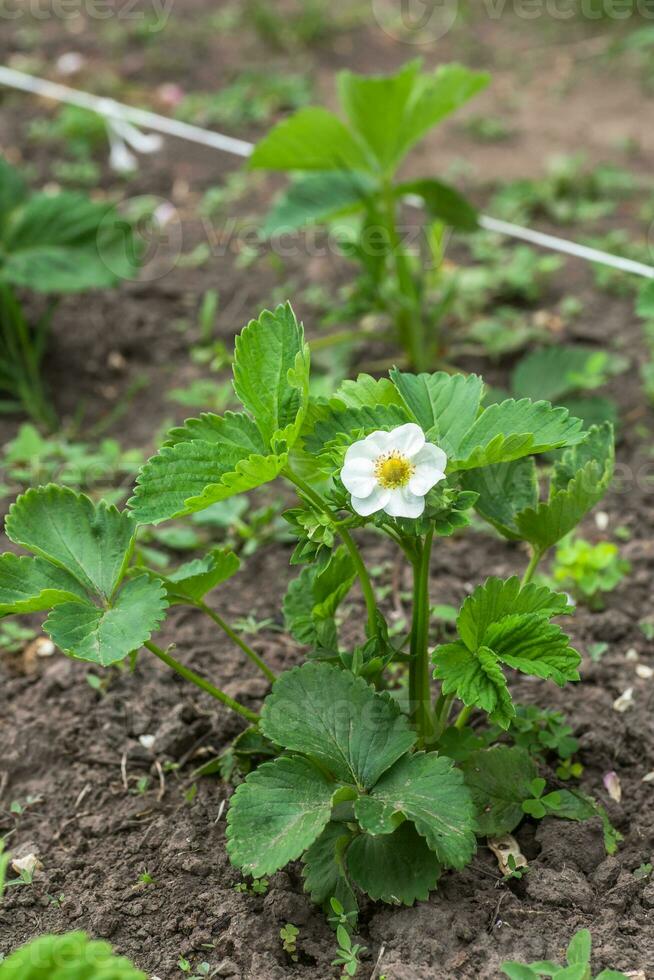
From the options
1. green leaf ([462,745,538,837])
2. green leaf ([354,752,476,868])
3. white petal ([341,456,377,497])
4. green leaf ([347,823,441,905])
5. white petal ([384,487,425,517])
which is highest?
white petal ([341,456,377,497])

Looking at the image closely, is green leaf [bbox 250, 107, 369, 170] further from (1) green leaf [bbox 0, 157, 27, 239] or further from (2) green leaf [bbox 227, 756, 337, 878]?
Result: (2) green leaf [bbox 227, 756, 337, 878]

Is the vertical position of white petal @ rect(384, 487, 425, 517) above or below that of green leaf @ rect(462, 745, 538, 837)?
above

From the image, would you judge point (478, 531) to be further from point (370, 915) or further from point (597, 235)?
point (597, 235)

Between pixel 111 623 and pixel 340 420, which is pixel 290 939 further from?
pixel 340 420

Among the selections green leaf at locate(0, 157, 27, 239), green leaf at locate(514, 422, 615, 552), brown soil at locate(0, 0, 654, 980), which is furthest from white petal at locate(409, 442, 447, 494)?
green leaf at locate(0, 157, 27, 239)

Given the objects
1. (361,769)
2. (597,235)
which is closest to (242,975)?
(361,769)

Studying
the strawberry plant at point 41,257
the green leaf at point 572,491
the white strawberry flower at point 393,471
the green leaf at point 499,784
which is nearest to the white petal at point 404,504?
the white strawberry flower at point 393,471

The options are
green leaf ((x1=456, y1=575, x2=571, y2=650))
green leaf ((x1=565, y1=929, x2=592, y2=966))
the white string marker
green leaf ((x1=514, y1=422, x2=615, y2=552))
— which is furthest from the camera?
the white string marker
